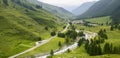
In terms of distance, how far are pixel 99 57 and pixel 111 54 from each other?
1684cm

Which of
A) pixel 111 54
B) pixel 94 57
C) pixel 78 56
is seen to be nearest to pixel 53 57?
pixel 78 56

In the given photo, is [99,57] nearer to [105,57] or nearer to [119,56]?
[105,57]

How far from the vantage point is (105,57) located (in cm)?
18638

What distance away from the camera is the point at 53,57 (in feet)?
632

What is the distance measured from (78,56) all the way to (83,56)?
4.42 metres

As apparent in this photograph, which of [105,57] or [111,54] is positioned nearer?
[105,57]

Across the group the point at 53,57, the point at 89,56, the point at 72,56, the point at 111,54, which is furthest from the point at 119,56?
the point at 53,57

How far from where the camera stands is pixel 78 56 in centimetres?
19475

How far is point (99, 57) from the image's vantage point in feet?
615

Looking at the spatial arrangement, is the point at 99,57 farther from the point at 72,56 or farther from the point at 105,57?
the point at 72,56

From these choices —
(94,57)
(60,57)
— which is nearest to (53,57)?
(60,57)

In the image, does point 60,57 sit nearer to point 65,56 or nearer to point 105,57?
point 65,56

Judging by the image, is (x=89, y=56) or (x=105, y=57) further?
(x=89, y=56)

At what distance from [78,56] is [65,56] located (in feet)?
35.8
